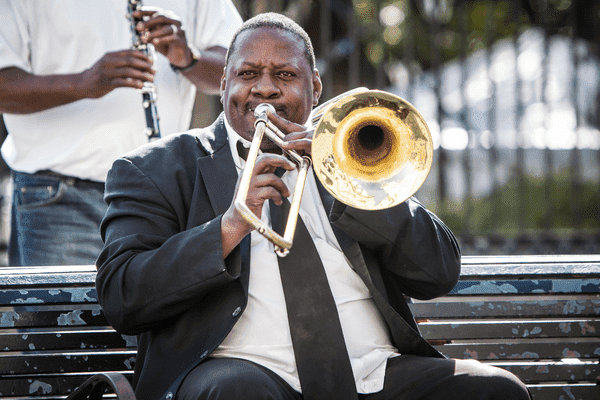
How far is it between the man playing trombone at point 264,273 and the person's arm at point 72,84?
23.4 inches

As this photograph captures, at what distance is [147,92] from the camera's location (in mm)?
3203

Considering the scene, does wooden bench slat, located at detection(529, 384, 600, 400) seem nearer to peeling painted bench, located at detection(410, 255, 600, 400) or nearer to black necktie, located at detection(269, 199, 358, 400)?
peeling painted bench, located at detection(410, 255, 600, 400)

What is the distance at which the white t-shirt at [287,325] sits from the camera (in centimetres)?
227

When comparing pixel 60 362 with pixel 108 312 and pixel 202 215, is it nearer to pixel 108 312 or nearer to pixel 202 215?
pixel 108 312

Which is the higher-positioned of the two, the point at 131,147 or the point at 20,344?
the point at 131,147

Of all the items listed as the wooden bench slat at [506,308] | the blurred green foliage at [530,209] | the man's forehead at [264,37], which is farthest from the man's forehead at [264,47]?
the blurred green foliage at [530,209]

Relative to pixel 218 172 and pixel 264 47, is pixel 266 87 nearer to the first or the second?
pixel 264 47

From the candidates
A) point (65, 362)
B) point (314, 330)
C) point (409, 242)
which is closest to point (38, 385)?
point (65, 362)

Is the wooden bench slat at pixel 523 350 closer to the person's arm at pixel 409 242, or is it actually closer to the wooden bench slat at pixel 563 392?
the wooden bench slat at pixel 563 392

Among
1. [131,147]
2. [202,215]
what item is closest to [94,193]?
[131,147]

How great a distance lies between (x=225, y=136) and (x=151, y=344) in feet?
2.55

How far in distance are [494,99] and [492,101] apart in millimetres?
36

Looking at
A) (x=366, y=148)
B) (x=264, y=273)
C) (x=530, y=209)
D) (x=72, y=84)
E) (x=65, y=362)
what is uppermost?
(x=72, y=84)

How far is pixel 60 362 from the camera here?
272 cm
